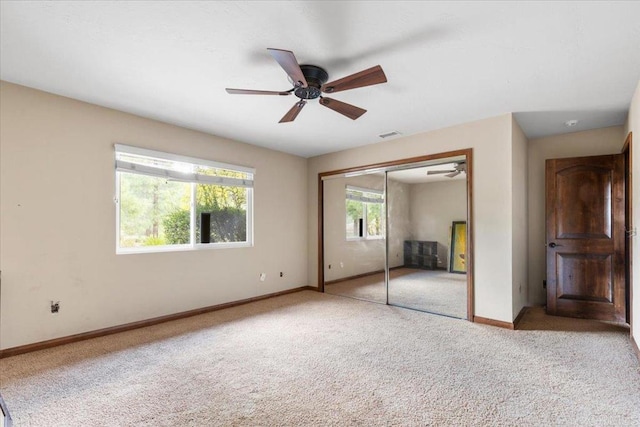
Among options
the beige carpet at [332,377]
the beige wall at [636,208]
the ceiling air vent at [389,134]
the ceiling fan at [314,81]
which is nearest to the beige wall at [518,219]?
the beige carpet at [332,377]

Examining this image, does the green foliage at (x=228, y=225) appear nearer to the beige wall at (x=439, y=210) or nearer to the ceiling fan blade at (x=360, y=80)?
the beige wall at (x=439, y=210)

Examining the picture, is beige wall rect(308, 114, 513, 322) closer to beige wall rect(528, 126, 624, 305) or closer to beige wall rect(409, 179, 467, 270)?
beige wall rect(409, 179, 467, 270)

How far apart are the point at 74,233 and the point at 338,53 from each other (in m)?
2.98

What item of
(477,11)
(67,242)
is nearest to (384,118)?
(477,11)

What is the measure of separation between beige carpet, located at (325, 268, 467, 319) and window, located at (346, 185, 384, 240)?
0.65 metres

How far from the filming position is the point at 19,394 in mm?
2100

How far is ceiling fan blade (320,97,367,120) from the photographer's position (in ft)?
8.38

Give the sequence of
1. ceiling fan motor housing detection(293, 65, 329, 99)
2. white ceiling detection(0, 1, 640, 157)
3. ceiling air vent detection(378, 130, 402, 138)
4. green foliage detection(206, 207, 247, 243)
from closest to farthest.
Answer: white ceiling detection(0, 1, 640, 157) < ceiling fan motor housing detection(293, 65, 329, 99) < ceiling air vent detection(378, 130, 402, 138) < green foliage detection(206, 207, 247, 243)

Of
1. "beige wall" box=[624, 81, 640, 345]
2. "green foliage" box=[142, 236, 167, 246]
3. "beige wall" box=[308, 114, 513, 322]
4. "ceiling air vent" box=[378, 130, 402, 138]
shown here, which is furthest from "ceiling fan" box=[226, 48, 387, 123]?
"beige wall" box=[624, 81, 640, 345]

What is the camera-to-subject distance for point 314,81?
2.47 metres

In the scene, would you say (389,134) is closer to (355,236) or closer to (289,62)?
(355,236)

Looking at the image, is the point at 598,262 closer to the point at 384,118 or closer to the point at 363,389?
the point at 384,118

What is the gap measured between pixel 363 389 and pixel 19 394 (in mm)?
2337

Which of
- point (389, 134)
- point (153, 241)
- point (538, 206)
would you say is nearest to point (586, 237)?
point (538, 206)
